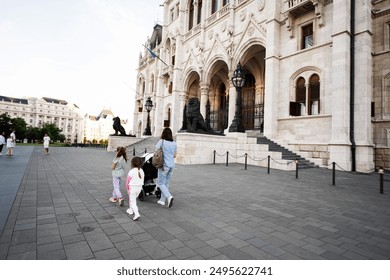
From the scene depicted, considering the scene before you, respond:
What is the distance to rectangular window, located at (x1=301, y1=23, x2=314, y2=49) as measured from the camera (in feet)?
50.2

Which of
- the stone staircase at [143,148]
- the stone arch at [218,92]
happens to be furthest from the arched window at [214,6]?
the stone staircase at [143,148]

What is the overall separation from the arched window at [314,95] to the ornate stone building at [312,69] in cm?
7

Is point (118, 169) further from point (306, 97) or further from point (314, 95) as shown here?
point (314, 95)

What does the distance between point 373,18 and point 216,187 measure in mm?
15793

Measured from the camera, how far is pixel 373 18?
13.6 metres

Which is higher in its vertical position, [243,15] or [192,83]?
[243,15]

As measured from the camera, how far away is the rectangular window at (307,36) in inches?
602

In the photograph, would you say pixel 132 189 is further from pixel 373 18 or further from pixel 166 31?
pixel 166 31

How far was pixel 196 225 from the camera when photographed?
3.62 meters

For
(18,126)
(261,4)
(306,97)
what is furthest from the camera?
(18,126)

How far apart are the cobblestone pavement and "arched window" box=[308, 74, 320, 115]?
9.79m

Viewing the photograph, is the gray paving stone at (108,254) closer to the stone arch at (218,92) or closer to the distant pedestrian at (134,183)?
→ the distant pedestrian at (134,183)

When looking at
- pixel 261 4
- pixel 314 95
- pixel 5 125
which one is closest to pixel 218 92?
pixel 261 4

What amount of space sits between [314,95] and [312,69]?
5.81 feet
